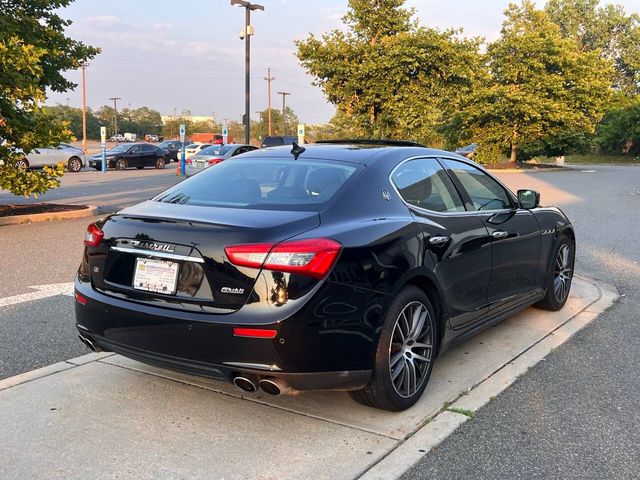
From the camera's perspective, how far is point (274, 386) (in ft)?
10.4

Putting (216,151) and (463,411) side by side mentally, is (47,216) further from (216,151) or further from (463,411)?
(216,151)

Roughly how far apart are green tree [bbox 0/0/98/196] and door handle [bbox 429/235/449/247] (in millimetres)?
8681

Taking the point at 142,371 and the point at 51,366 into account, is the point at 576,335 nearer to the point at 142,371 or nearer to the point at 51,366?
the point at 142,371

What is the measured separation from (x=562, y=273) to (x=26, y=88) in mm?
8888

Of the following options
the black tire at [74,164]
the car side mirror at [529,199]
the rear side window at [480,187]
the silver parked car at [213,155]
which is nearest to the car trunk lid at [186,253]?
the rear side window at [480,187]

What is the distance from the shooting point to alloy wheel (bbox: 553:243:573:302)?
19.4 ft

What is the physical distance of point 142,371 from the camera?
424cm

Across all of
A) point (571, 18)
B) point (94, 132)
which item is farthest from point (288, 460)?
point (94, 132)

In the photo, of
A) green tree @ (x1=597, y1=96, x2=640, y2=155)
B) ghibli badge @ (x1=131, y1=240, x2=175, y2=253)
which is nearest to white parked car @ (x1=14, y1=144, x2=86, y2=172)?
ghibli badge @ (x1=131, y1=240, x2=175, y2=253)

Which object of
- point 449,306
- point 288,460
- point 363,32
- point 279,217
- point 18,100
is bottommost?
point 288,460

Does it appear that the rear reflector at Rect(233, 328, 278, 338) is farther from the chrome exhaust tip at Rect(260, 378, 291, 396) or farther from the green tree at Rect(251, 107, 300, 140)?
the green tree at Rect(251, 107, 300, 140)

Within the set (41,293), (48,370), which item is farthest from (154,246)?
(41,293)

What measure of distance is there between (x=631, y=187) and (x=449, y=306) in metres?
21.5

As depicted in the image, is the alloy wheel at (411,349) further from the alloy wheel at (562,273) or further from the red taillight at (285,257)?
the alloy wheel at (562,273)
